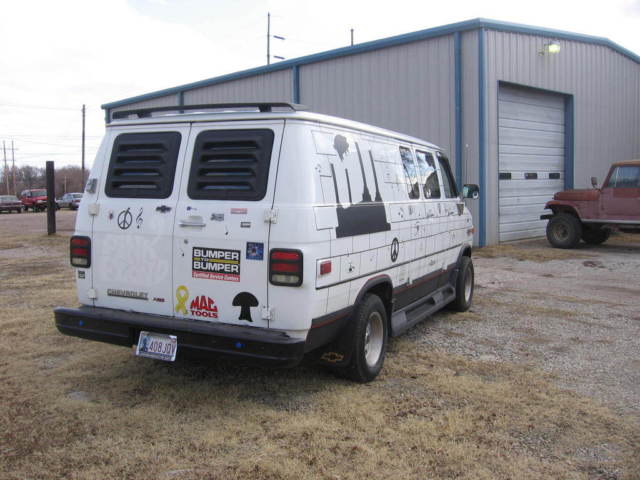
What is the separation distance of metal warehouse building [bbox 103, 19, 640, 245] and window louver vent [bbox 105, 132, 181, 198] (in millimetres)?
10889

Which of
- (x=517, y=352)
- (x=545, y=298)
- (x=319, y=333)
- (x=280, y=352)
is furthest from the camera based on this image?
(x=545, y=298)

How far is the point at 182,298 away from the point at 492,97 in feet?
39.9

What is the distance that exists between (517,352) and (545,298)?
9.98ft

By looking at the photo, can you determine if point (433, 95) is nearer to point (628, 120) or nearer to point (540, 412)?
point (628, 120)

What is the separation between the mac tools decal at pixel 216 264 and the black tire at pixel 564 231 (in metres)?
12.0

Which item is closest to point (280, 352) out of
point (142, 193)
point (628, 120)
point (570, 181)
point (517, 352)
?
point (142, 193)

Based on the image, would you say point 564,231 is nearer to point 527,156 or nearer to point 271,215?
point 527,156

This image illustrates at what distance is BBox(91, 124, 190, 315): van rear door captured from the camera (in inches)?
173

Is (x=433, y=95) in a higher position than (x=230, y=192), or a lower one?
higher

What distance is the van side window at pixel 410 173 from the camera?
577cm

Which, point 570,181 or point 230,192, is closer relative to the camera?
point 230,192

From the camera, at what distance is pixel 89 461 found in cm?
347

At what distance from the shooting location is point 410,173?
587 centimetres

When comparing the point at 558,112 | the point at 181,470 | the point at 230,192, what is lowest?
the point at 181,470
